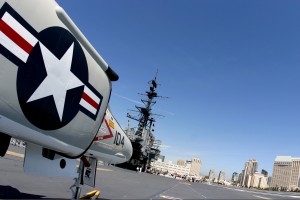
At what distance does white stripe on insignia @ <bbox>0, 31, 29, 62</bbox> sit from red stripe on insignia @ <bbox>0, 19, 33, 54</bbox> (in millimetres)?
43

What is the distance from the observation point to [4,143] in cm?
490

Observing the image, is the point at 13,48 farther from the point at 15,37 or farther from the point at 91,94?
the point at 91,94

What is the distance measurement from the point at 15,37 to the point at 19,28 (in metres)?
0.14

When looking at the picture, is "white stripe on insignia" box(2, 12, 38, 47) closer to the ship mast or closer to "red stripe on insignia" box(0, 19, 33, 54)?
"red stripe on insignia" box(0, 19, 33, 54)

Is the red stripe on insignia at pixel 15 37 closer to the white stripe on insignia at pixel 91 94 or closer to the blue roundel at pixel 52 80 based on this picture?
the blue roundel at pixel 52 80

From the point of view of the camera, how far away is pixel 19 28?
12.6 ft

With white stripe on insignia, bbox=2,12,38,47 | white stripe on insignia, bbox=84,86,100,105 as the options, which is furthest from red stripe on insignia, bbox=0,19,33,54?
white stripe on insignia, bbox=84,86,100,105

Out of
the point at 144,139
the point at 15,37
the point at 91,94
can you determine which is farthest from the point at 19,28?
the point at 144,139

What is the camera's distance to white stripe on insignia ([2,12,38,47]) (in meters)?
3.64

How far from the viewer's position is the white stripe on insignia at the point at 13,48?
142 inches

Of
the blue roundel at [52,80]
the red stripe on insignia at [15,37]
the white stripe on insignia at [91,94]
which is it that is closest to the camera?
the red stripe on insignia at [15,37]

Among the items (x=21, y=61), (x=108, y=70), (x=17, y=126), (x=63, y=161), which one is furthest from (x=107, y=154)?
(x=21, y=61)

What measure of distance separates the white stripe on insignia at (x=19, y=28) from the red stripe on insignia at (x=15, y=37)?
38 mm

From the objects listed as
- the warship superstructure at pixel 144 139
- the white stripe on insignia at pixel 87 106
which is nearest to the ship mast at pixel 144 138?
the warship superstructure at pixel 144 139
